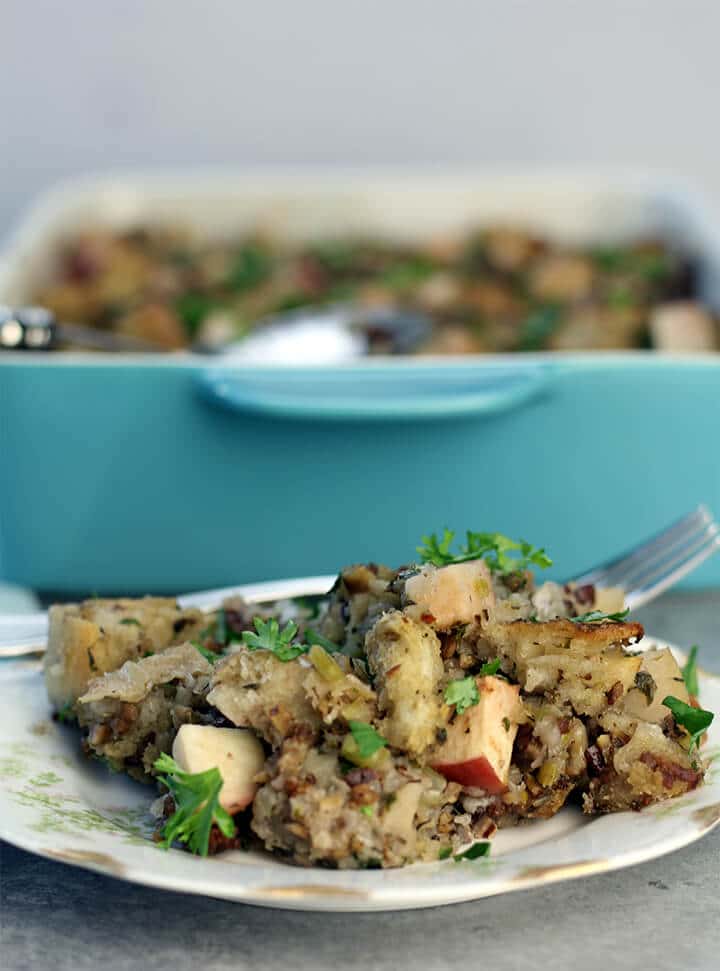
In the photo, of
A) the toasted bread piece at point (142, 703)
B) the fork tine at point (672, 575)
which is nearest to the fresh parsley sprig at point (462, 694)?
the toasted bread piece at point (142, 703)

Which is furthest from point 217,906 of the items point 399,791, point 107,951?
point 399,791

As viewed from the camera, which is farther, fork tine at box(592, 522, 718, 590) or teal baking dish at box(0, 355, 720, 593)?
teal baking dish at box(0, 355, 720, 593)

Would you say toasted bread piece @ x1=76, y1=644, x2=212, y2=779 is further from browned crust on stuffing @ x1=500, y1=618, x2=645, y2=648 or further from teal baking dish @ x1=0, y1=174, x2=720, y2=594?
teal baking dish @ x1=0, y1=174, x2=720, y2=594

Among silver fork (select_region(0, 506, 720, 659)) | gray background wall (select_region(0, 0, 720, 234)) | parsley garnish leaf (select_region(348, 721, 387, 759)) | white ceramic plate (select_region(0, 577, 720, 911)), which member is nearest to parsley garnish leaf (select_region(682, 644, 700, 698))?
white ceramic plate (select_region(0, 577, 720, 911))

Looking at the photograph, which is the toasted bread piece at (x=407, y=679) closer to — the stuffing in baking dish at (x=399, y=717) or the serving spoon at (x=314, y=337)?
the stuffing in baking dish at (x=399, y=717)

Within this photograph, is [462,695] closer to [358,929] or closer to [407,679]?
[407,679]
